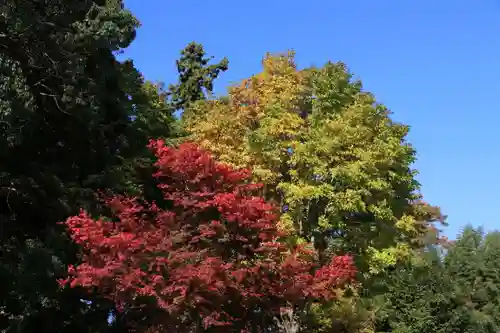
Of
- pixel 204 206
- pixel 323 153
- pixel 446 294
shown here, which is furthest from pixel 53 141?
pixel 446 294

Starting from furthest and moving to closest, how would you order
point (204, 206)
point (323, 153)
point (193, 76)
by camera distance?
point (193, 76), point (323, 153), point (204, 206)

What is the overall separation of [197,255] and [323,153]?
29.2 ft

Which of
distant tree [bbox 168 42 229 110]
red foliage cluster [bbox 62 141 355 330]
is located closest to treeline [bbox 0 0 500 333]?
red foliage cluster [bbox 62 141 355 330]

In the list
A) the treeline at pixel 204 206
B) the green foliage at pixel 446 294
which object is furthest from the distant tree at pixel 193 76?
the green foliage at pixel 446 294

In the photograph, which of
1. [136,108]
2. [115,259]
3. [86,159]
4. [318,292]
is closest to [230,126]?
[136,108]

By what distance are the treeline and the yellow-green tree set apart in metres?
0.07

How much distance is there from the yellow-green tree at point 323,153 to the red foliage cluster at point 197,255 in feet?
16.1

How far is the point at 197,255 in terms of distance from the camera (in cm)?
1477

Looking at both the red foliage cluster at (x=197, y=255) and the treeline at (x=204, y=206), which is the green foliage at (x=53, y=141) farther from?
the red foliage cluster at (x=197, y=255)

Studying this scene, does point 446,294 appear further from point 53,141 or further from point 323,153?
point 53,141

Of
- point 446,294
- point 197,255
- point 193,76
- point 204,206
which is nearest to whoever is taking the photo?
point 197,255

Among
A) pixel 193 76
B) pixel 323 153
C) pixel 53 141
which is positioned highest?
pixel 193 76

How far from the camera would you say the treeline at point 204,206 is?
14789 millimetres

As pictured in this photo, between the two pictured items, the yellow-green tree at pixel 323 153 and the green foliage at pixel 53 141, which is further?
the yellow-green tree at pixel 323 153
